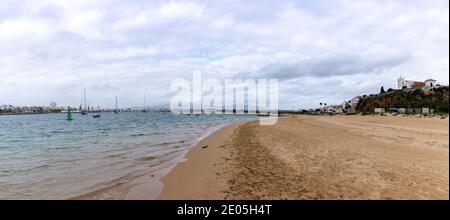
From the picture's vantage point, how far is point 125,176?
10367 millimetres

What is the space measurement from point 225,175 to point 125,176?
3.94 m

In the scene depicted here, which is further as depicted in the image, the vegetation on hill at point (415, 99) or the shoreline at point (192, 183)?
the vegetation on hill at point (415, 99)

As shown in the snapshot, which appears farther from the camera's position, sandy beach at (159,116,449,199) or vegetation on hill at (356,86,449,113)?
vegetation on hill at (356,86,449,113)

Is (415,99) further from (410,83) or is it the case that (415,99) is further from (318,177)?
(318,177)

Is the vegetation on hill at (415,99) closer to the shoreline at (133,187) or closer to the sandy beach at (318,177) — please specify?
the sandy beach at (318,177)

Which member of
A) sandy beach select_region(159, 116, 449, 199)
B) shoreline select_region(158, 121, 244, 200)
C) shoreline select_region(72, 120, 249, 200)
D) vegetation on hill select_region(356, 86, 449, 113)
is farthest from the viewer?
vegetation on hill select_region(356, 86, 449, 113)

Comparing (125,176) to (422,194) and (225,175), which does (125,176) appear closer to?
(225,175)

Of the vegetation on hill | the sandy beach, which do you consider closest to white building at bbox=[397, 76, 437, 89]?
the vegetation on hill

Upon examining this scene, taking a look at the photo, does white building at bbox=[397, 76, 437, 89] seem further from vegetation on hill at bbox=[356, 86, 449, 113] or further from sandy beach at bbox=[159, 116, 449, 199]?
sandy beach at bbox=[159, 116, 449, 199]

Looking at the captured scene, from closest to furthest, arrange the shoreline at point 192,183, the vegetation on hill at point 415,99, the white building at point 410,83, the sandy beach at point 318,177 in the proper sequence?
the sandy beach at point 318,177, the shoreline at point 192,183, the vegetation on hill at point 415,99, the white building at point 410,83

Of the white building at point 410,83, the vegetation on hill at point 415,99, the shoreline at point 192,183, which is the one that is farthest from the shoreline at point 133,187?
the white building at point 410,83
